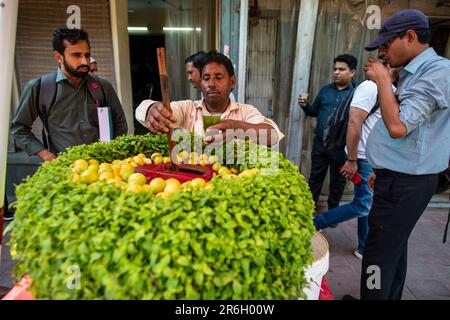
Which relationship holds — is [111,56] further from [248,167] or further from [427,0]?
[427,0]

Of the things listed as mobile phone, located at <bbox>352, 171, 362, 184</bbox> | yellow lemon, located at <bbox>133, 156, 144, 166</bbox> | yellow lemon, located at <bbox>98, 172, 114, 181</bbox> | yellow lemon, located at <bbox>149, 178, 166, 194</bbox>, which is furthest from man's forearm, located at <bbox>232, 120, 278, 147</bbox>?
mobile phone, located at <bbox>352, 171, 362, 184</bbox>

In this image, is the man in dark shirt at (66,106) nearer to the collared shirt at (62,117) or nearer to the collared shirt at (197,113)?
the collared shirt at (62,117)

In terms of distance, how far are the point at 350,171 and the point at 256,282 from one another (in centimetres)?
240

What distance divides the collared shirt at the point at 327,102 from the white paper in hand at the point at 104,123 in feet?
8.16

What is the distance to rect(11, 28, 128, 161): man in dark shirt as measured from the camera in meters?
2.80

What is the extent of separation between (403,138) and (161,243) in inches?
67.9

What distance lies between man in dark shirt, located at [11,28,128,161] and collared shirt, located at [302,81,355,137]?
253cm

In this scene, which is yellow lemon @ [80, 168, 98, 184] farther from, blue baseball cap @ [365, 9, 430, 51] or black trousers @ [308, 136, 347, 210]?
black trousers @ [308, 136, 347, 210]

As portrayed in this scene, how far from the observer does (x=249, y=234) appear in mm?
1145

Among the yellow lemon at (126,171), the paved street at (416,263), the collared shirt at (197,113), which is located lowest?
the paved street at (416,263)

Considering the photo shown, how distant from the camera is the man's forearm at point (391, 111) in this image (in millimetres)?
1885

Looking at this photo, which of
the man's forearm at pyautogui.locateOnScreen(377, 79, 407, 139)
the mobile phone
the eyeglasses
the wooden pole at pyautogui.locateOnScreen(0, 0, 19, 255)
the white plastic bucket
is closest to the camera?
the white plastic bucket

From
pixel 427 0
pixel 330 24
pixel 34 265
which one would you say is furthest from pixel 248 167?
pixel 427 0

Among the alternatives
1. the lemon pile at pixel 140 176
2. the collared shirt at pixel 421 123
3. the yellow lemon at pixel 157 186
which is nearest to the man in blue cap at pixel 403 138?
the collared shirt at pixel 421 123
